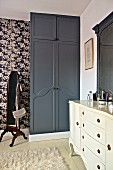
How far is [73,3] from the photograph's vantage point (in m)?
2.79

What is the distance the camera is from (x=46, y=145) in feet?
9.45

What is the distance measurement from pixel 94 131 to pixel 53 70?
1.84 meters

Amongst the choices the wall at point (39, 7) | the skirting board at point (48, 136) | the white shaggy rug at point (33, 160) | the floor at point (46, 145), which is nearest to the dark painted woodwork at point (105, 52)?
the wall at point (39, 7)

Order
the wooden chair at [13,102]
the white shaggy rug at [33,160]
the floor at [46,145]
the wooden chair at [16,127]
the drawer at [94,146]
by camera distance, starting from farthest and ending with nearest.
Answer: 1. the wooden chair at [13,102]
2. the wooden chair at [16,127]
3. the floor at [46,145]
4. the white shaggy rug at [33,160]
5. the drawer at [94,146]

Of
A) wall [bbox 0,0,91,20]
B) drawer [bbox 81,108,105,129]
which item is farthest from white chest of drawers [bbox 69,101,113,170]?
wall [bbox 0,0,91,20]

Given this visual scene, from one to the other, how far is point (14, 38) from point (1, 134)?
2013 mm

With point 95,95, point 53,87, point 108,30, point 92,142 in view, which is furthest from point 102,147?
point 53,87

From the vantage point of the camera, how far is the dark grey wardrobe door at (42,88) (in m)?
3.17

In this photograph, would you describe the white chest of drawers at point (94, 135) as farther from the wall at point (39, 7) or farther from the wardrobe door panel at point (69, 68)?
the wall at point (39, 7)

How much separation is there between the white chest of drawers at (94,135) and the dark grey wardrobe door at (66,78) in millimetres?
1012

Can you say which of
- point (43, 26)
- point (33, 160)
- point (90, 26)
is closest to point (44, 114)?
point (33, 160)

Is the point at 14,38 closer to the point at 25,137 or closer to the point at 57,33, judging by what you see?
the point at 57,33

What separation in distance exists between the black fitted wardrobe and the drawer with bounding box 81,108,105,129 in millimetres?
1325

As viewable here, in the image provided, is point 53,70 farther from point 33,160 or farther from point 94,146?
point 94,146
